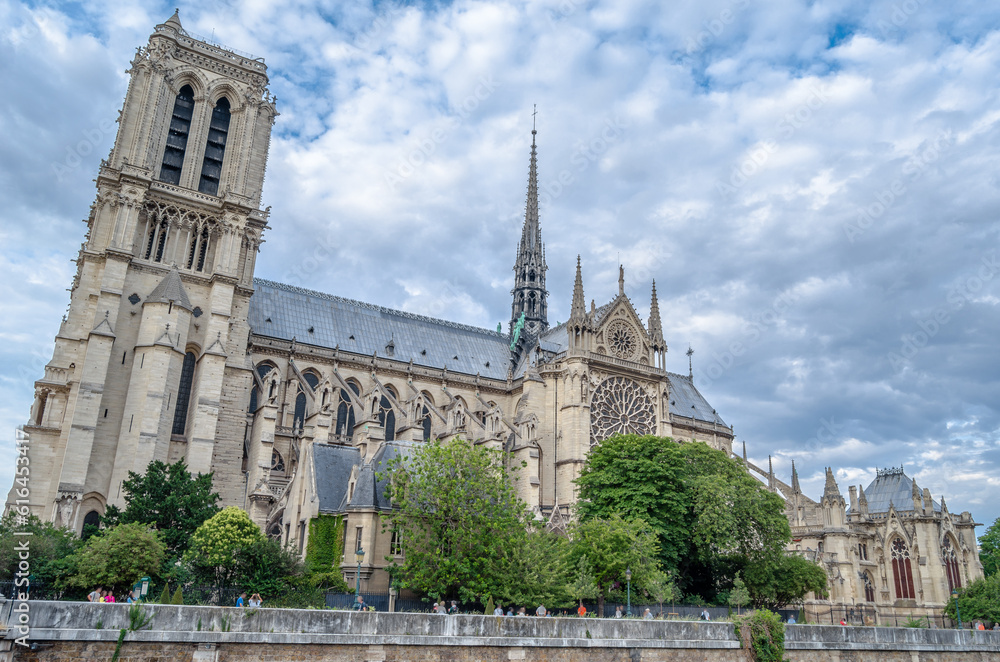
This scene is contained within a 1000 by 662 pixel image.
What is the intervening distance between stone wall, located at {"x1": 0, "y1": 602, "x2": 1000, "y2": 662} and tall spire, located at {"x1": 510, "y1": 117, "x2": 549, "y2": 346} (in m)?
43.3

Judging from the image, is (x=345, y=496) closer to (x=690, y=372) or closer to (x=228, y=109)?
(x=228, y=109)

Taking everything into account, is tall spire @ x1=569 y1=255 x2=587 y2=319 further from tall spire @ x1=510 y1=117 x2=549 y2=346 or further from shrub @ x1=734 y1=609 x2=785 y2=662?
shrub @ x1=734 y1=609 x2=785 y2=662

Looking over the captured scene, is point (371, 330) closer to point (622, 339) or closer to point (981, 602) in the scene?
point (622, 339)

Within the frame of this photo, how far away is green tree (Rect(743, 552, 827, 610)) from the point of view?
38500mm

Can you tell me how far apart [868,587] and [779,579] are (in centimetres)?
1939

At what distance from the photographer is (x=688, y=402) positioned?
70.3 m

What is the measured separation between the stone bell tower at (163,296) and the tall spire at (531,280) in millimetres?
27479

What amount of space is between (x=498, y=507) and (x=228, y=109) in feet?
116

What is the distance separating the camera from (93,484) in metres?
36.4

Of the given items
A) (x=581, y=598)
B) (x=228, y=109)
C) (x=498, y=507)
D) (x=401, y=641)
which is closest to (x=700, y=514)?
(x=581, y=598)

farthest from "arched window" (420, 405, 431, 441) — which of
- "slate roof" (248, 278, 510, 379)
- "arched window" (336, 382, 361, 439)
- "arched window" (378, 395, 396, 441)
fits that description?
"arched window" (336, 382, 361, 439)

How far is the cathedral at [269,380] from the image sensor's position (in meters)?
36.8

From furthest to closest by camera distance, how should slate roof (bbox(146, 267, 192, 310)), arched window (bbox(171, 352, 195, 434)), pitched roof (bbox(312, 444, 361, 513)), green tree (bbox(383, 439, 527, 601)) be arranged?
arched window (bbox(171, 352, 195, 434)) → slate roof (bbox(146, 267, 192, 310)) → pitched roof (bbox(312, 444, 361, 513)) → green tree (bbox(383, 439, 527, 601))

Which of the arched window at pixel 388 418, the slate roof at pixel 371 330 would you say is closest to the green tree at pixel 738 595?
the arched window at pixel 388 418
